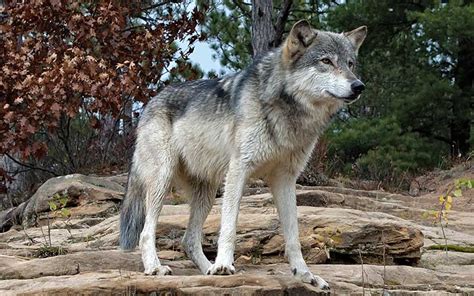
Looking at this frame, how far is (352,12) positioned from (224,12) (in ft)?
10.1

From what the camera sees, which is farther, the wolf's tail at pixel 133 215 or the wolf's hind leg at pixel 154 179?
the wolf's tail at pixel 133 215

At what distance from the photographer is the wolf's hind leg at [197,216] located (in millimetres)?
5743

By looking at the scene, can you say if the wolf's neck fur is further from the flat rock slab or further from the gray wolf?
the flat rock slab

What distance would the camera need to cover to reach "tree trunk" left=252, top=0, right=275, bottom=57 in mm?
11125

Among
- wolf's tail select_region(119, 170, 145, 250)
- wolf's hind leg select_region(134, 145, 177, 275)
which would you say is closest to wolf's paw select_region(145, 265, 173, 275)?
wolf's hind leg select_region(134, 145, 177, 275)

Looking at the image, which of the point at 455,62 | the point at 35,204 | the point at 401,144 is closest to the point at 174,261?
the point at 35,204

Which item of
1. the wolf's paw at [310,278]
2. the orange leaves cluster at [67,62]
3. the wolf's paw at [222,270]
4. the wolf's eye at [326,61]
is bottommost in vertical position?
the wolf's paw at [310,278]

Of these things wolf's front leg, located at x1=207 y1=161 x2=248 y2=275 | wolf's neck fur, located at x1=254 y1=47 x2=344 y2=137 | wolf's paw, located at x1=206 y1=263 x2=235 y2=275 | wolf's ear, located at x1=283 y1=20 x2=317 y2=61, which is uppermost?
wolf's ear, located at x1=283 y1=20 x2=317 y2=61

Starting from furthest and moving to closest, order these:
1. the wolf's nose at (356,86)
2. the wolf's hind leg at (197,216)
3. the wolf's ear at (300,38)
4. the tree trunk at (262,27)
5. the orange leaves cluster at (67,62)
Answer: the tree trunk at (262,27) → the orange leaves cluster at (67,62) → the wolf's hind leg at (197,216) → the wolf's ear at (300,38) → the wolf's nose at (356,86)

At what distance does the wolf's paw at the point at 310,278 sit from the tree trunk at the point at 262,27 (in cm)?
634

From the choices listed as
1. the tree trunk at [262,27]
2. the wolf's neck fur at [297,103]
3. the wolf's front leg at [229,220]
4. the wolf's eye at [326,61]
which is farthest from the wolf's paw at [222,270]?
the tree trunk at [262,27]

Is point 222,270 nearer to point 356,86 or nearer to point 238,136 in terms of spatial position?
point 238,136

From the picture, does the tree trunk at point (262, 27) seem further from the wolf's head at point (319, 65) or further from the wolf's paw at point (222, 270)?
the wolf's paw at point (222, 270)

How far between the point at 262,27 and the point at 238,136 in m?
6.17
